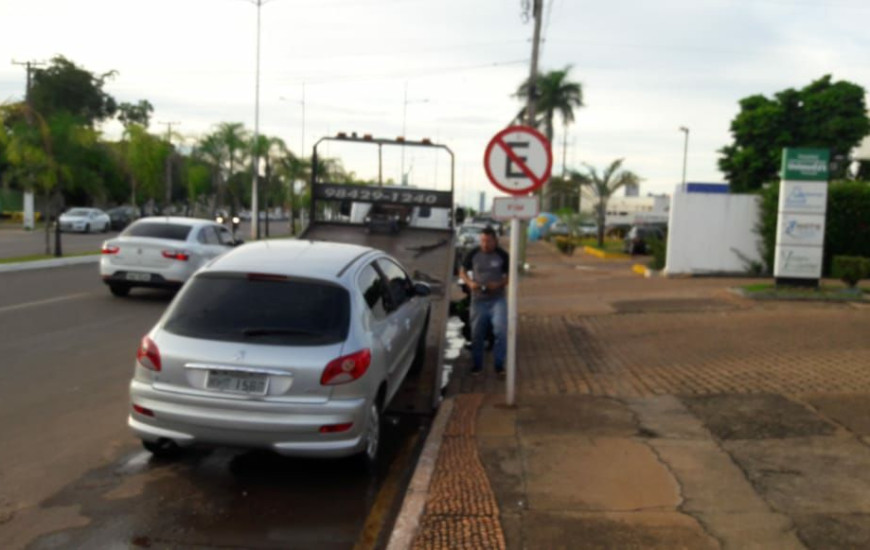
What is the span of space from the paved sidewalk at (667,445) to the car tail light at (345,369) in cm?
92

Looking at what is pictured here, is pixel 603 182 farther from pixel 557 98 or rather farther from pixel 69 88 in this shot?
pixel 69 88

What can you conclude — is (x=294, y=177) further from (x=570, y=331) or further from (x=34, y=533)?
(x=34, y=533)

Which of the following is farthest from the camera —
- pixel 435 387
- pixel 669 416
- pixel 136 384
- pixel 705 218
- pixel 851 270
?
pixel 705 218

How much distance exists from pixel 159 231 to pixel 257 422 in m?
11.9

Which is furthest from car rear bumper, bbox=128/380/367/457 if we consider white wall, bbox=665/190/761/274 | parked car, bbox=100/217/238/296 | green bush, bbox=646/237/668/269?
green bush, bbox=646/237/668/269

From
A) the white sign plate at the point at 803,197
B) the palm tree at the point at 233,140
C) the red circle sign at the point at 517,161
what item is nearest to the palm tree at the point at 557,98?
the palm tree at the point at 233,140

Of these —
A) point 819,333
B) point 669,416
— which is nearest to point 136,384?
point 669,416

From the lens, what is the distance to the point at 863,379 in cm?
891

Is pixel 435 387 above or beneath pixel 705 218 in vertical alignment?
beneath

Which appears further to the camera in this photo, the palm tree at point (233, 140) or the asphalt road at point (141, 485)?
the palm tree at point (233, 140)

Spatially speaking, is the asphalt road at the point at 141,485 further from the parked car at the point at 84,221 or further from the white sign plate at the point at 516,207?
the parked car at the point at 84,221

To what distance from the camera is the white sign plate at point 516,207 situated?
316 inches

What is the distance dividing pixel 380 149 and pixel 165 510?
949 cm

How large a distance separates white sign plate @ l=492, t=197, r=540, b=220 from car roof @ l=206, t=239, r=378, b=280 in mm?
1358
